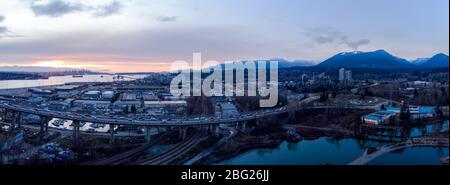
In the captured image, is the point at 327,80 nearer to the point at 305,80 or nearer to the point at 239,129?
the point at 305,80

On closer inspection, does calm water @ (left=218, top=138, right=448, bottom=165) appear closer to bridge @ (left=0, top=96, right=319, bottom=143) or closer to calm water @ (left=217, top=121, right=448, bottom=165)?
calm water @ (left=217, top=121, right=448, bottom=165)

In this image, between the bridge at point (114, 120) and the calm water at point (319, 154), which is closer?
the calm water at point (319, 154)

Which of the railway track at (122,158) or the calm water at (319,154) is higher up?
the calm water at (319,154)

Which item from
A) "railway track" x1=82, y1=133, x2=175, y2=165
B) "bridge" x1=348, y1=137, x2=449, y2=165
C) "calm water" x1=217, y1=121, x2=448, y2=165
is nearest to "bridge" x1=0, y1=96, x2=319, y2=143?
"railway track" x1=82, y1=133, x2=175, y2=165

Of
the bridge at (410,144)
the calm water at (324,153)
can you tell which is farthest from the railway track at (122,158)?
the bridge at (410,144)

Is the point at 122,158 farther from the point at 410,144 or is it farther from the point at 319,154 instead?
the point at 410,144

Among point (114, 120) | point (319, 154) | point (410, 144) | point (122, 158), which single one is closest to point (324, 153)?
point (319, 154)

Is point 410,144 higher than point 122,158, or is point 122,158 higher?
point 410,144

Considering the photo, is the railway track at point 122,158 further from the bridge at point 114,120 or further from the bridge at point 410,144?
the bridge at point 410,144
